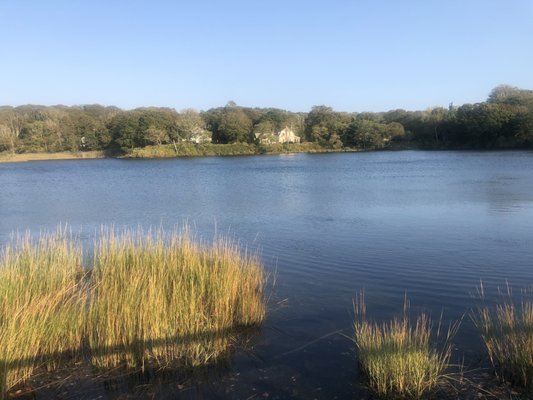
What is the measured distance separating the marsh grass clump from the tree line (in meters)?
86.4

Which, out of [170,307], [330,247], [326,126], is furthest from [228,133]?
[170,307]

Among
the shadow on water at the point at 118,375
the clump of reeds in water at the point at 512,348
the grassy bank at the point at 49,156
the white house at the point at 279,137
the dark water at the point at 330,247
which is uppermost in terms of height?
the white house at the point at 279,137

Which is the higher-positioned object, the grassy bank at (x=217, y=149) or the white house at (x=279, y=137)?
the white house at (x=279, y=137)

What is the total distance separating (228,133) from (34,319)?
96.3 metres

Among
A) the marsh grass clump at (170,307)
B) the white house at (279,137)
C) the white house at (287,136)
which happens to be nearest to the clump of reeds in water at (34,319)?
the marsh grass clump at (170,307)

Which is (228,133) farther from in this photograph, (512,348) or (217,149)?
(512,348)

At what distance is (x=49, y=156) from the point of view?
92500 millimetres

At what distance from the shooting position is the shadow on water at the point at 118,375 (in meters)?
5.23

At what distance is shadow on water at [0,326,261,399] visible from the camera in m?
5.23

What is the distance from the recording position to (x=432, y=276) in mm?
9805

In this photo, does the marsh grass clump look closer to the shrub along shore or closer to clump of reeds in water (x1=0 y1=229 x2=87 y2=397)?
clump of reeds in water (x1=0 y1=229 x2=87 y2=397)

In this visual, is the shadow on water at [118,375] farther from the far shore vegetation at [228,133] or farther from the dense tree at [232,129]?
the dense tree at [232,129]

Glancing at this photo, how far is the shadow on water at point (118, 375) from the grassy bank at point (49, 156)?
9380cm

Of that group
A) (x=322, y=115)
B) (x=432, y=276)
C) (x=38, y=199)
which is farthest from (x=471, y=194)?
(x=322, y=115)
